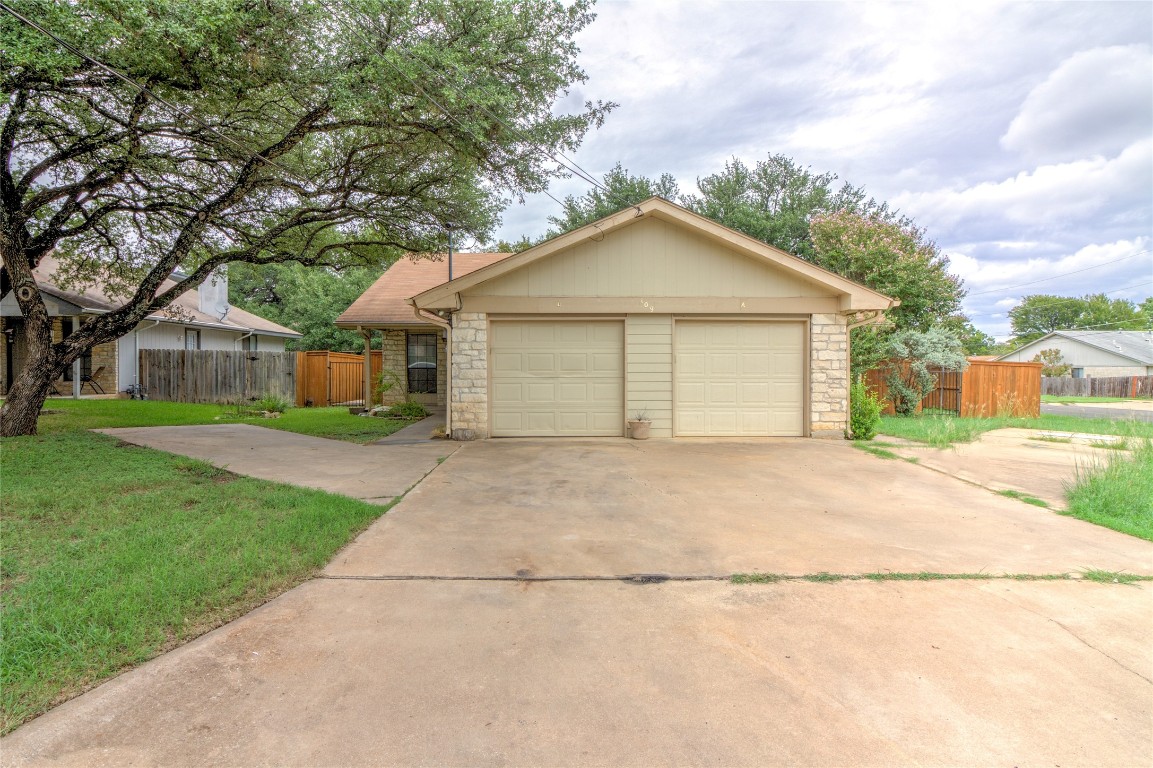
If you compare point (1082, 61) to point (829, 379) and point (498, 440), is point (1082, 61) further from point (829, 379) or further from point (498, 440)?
point (498, 440)

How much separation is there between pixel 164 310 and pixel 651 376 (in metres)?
15.1

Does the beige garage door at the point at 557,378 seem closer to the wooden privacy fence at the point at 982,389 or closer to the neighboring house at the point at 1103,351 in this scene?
the wooden privacy fence at the point at 982,389

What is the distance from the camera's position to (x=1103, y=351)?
40.3 meters

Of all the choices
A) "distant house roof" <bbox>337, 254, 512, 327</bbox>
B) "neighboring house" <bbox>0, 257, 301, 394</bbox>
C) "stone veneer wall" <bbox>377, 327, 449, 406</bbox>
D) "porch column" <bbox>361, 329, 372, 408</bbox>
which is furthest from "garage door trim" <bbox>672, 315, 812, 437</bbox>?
"neighboring house" <bbox>0, 257, 301, 394</bbox>

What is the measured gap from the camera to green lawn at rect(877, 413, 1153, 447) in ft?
30.4

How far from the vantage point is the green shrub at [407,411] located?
13320mm

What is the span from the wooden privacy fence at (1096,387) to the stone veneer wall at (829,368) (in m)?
33.2

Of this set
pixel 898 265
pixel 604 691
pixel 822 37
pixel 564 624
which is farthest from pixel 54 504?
pixel 898 265

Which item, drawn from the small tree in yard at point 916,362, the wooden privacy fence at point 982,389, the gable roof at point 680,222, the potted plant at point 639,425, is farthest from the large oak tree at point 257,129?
the wooden privacy fence at point 982,389

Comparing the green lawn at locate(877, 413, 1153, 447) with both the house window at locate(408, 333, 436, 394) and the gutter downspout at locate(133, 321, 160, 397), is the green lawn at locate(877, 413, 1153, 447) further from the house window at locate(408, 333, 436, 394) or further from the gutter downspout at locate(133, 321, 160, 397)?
the gutter downspout at locate(133, 321, 160, 397)

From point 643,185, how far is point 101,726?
91.2 ft

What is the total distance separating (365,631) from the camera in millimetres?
2711

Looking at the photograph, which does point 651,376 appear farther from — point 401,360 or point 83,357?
point 83,357

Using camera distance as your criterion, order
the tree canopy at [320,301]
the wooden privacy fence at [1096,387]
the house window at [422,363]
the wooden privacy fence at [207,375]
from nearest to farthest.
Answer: the house window at [422,363]
the wooden privacy fence at [207,375]
the tree canopy at [320,301]
the wooden privacy fence at [1096,387]
